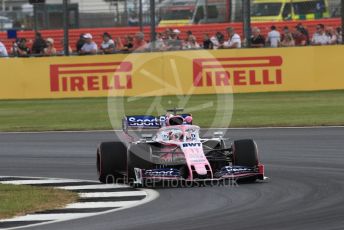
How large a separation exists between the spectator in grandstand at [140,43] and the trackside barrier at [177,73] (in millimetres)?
234

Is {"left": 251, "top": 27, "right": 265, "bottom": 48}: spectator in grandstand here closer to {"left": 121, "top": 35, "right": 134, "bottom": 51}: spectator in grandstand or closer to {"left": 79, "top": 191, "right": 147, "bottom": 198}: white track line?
{"left": 121, "top": 35, "right": 134, "bottom": 51}: spectator in grandstand

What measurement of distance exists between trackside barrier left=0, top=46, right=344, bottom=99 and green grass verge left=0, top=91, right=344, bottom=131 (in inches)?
11.9

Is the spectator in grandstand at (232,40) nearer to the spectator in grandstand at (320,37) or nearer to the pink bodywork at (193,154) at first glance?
the spectator in grandstand at (320,37)

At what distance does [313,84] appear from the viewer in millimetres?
29250

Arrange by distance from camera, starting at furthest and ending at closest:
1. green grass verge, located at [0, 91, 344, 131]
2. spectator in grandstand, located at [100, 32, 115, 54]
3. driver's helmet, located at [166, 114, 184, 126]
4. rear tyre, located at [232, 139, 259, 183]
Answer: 1. spectator in grandstand, located at [100, 32, 115, 54]
2. green grass verge, located at [0, 91, 344, 131]
3. driver's helmet, located at [166, 114, 184, 126]
4. rear tyre, located at [232, 139, 259, 183]

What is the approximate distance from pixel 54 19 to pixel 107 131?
52.3 ft

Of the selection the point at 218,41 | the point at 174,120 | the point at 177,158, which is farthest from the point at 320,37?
the point at 177,158

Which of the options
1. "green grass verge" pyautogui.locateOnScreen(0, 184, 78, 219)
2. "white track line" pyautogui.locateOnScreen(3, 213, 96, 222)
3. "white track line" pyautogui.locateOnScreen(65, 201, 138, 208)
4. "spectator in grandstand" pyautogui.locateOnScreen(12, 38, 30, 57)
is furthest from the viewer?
"spectator in grandstand" pyautogui.locateOnScreen(12, 38, 30, 57)

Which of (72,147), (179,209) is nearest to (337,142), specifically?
(72,147)

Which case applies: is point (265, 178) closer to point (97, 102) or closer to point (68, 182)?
point (68, 182)

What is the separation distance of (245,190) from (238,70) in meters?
16.9

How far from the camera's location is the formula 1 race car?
12.8 metres

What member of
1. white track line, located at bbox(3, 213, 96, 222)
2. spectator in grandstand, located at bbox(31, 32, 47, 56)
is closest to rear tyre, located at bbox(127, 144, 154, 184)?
Result: white track line, located at bbox(3, 213, 96, 222)

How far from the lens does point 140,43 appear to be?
99.0ft
